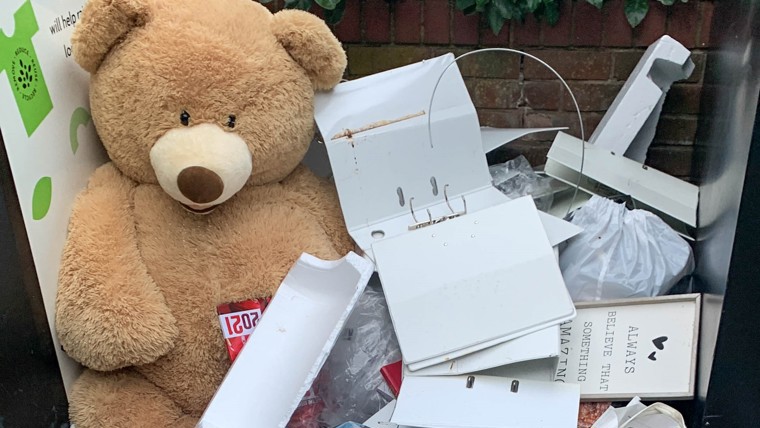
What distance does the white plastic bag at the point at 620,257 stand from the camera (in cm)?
147

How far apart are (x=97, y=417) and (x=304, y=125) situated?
2.17 feet

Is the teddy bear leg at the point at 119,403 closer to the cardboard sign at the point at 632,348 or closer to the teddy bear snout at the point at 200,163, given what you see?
the teddy bear snout at the point at 200,163

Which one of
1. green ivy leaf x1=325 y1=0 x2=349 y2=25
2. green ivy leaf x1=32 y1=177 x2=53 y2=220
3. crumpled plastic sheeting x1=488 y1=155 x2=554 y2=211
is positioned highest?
green ivy leaf x1=325 y1=0 x2=349 y2=25

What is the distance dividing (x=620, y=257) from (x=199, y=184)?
86 cm

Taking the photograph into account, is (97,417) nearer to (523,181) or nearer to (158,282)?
(158,282)

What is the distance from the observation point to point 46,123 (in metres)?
1.28

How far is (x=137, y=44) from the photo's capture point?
1.30m

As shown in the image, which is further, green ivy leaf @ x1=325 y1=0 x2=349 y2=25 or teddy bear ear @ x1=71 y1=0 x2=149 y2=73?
green ivy leaf @ x1=325 y1=0 x2=349 y2=25

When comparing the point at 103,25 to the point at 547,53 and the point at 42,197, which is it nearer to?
the point at 42,197

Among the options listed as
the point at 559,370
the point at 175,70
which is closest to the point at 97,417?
the point at 175,70

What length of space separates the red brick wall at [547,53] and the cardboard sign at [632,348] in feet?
1.95

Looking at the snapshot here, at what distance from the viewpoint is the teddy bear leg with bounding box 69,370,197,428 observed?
4.31 feet

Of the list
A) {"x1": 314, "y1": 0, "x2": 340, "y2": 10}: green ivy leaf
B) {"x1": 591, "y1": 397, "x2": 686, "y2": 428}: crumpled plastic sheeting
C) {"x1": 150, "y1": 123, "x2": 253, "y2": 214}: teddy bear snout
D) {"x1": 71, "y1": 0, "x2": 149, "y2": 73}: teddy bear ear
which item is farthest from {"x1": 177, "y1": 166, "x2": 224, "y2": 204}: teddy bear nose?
{"x1": 591, "y1": 397, "x2": 686, "y2": 428}: crumpled plastic sheeting

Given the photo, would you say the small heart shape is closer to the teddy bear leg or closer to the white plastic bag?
the white plastic bag
